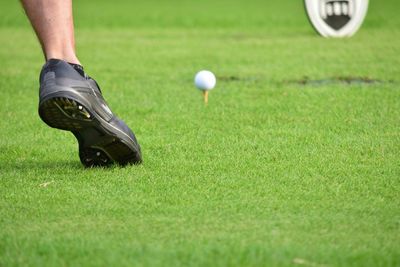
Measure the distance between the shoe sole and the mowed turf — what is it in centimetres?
10

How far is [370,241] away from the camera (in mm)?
3299

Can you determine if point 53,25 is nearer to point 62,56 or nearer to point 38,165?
point 62,56

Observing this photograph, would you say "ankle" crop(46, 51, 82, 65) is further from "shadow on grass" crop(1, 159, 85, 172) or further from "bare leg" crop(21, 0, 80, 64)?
"shadow on grass" crop(1, 159, 85, 172)

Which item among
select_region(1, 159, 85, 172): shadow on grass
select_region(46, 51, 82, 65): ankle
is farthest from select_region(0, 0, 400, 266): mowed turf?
select_region(46, 51, 82, 65): ankle

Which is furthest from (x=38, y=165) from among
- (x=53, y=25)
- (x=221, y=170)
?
(x=221, y=170)

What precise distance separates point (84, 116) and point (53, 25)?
56 cm

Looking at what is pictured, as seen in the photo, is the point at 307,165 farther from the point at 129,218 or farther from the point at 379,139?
the point at 129,218

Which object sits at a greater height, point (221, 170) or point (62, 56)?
point (62, 56)

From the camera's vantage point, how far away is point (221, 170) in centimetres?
462

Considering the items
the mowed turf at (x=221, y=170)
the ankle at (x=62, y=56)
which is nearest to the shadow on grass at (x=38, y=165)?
the mowed turf at (x=221, y=170)

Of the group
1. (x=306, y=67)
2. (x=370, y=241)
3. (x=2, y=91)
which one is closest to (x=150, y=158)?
(x=370, y=241)

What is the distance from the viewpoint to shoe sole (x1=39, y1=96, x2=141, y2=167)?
418 centimetres

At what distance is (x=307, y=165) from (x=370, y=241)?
1.44 meters

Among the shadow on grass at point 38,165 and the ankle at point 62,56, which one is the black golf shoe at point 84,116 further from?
the shadow on grass at point 38,165
